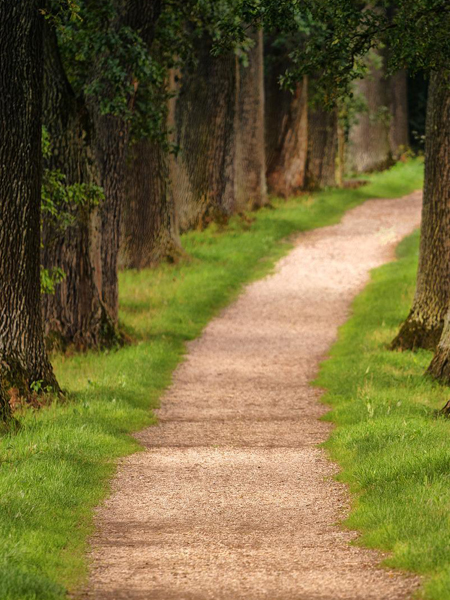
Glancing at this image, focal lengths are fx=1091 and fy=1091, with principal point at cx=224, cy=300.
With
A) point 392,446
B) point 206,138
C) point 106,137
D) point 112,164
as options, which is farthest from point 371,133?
point 392,446

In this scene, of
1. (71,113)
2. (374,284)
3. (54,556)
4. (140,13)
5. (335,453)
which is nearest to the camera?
(54,556)

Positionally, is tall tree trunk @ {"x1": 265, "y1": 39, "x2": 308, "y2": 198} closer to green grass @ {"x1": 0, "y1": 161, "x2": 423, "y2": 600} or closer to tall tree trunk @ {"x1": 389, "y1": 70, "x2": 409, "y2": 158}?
green grass @ {"x1": 0, "y1": 161, "x2": 423, "y2": 600}

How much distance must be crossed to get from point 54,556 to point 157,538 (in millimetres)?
913

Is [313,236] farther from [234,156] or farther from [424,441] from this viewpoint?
[424,441]

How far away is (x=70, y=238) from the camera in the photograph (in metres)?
15.8

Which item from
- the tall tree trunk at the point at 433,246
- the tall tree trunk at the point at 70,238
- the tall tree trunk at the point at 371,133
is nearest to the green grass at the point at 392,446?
the tall tree trunk at the point at 433,246

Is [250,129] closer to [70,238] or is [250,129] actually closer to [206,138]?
[206,138]

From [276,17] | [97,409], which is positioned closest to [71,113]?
[276,17]

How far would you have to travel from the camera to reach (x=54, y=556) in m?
6.89

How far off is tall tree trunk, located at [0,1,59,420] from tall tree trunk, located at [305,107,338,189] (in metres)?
25.0

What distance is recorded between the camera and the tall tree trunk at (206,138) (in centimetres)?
2736

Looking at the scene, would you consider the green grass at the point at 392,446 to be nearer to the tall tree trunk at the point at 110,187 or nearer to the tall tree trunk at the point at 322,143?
the tall tree trunk at the point at 110,187

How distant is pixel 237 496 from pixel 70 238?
776cm

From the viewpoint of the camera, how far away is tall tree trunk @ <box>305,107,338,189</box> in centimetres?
3706
